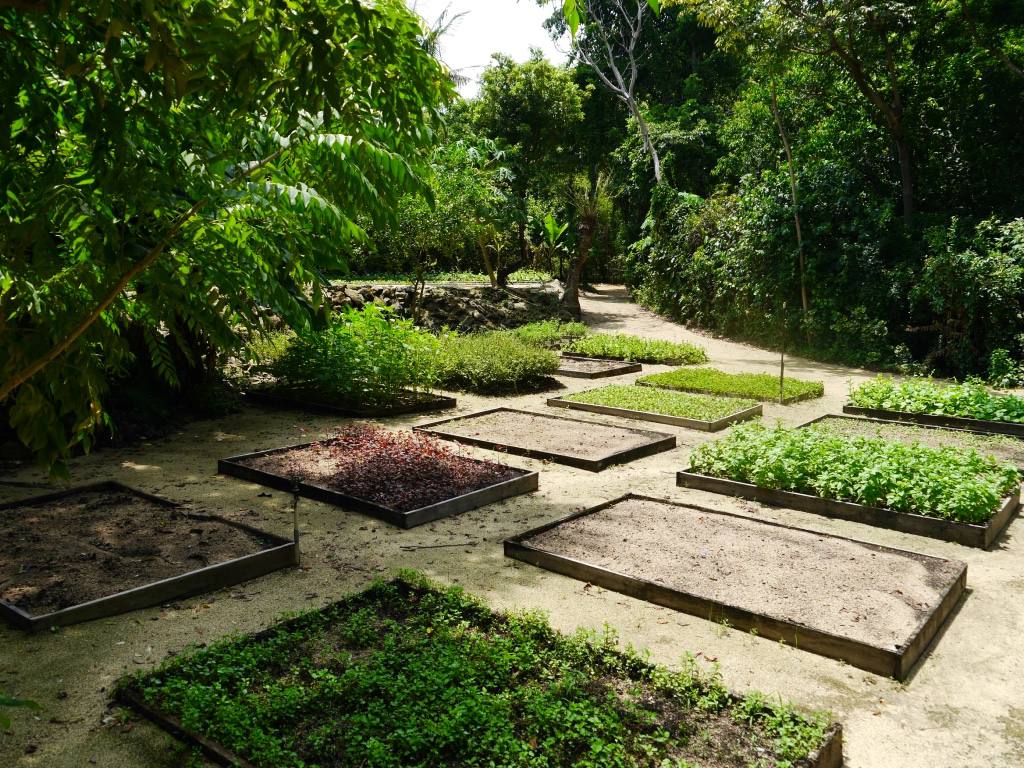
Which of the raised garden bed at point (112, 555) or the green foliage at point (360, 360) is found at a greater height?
the green foliage at point (360, 360)

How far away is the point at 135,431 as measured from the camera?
9.03 meters

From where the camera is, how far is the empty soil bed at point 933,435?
334 inches

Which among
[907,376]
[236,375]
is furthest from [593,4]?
[236,375]

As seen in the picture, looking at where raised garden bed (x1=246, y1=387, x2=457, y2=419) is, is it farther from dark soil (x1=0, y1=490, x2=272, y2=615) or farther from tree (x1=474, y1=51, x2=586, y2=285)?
tree (x1=474, y1=51, x2=586, y2=285)

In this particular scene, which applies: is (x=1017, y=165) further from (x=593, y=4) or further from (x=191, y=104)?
(x=593, y=4)

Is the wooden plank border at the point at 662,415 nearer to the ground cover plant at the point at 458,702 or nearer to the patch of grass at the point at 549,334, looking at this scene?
the patch of grass at the point at 549,334

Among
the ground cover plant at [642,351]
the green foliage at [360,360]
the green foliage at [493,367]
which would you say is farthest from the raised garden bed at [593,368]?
the green foliage at [360,360]

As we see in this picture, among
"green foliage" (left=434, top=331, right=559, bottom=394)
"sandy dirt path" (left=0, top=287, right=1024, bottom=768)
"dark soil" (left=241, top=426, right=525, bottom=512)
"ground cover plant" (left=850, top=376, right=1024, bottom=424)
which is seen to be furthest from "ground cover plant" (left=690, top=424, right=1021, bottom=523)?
"green foliage" (left=434, top=331, right=559, bottom=394)

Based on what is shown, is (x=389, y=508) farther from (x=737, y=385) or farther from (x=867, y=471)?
(x=737, y=385)

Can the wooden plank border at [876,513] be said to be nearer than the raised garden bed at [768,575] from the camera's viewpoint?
No

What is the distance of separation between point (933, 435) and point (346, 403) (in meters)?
7.36

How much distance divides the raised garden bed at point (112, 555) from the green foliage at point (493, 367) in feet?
20.4

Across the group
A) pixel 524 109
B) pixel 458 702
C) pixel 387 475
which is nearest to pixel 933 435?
pixel 387 475

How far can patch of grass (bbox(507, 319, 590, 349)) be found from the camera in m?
16.4
